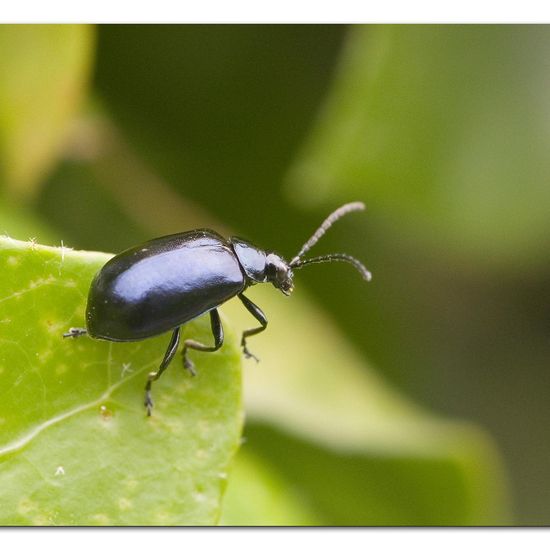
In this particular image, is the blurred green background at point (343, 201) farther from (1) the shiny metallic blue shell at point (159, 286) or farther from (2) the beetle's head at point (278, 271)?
(1) the shiny metallic blue shell at point (159, 286)

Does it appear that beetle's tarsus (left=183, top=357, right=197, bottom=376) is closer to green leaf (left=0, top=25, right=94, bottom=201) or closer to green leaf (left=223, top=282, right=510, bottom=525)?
green leaf (left=223, top=282, right=510, bottom=525)

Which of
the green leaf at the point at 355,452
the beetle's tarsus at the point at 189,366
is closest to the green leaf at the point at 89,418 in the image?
the beetle's tarsus at the point at 189,366

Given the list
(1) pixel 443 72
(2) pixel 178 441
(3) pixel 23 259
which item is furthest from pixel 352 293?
(3) pixel 23 259

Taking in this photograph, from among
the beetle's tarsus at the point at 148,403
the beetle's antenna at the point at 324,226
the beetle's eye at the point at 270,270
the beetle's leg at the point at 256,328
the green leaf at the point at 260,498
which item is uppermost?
the beetle's antenna at the point at 324,226

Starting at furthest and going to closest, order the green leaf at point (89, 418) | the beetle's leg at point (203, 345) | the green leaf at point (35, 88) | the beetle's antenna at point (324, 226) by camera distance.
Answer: the beetle's antenna at point (324, 226)
the green leaf at point (35, 88)
the beetle's leg at point (203, 345)
the green leaf at point (89, 418)

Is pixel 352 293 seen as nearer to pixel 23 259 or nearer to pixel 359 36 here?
pixel 359 36

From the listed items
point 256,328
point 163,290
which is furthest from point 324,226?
point 163,290
